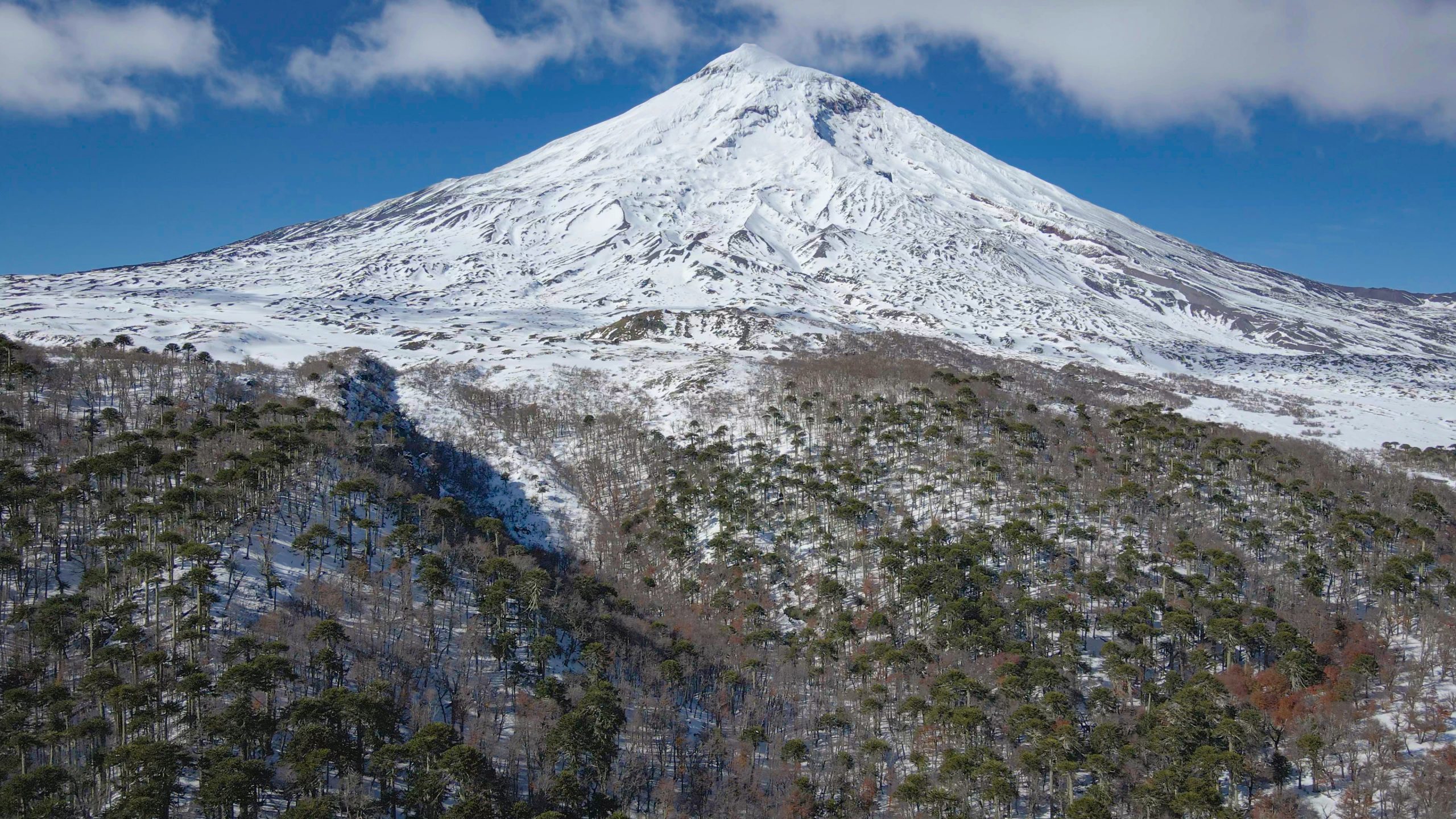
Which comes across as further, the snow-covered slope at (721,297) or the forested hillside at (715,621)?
the snow-covered slope at (721,297)

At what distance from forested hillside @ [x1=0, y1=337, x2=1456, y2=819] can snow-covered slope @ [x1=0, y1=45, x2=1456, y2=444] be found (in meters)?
31.7

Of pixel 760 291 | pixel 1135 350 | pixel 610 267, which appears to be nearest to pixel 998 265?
pixel 1135 350

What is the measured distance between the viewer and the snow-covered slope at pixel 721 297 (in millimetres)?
105938

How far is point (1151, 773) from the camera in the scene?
35062 millimetres

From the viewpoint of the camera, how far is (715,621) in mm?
52562

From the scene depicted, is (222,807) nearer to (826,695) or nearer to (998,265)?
(826,695)

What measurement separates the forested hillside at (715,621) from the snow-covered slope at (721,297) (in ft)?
104

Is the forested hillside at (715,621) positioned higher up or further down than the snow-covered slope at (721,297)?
further down

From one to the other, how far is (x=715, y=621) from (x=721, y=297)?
322ft

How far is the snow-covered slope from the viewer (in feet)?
348

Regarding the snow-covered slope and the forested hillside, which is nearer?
the forested hillside

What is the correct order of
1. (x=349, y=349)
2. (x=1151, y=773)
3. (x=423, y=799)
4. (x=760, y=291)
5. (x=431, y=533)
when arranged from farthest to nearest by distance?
1. (x=760, y=291)
2. (x=349, y=349)
3. (x=431, y=533)
4. (x=1151, y=773)
5. (x=423, y=799)

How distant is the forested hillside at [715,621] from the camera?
31297mm

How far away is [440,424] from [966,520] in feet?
174
